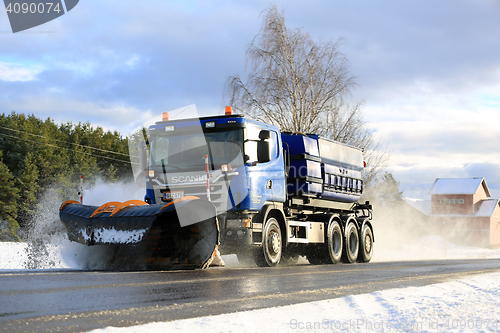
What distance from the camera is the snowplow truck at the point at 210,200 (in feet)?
31.2

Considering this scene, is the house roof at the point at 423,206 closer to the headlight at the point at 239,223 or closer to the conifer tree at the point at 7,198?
the conifer tree at the point at 7,198

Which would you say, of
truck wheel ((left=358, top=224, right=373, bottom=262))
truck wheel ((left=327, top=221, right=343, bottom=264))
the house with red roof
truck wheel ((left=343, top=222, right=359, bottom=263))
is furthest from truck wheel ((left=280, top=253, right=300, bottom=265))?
the house with red roof

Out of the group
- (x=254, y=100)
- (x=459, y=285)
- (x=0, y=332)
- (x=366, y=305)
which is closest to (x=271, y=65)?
(x=254, y=100)

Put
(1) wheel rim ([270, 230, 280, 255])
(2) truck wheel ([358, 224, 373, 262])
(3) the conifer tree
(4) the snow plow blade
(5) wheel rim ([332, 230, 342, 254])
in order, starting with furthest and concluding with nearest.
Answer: (3) the conifer tree < (2) truck wheel ([358, 224, 373, 262]) < (5) wheel rim ([332, 230, 342, 254]) < (1) wheel rim ([270, 230, 280, 255]) < (4) the snow plow blade

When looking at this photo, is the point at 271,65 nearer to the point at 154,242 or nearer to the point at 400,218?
the point at 154,242

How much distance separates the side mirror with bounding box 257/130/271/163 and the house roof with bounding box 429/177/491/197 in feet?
184

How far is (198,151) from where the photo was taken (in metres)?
10.7

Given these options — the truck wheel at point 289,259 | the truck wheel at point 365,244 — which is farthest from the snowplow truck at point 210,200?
the truck wheel at point 365,244

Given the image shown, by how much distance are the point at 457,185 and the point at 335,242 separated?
53.5 metres

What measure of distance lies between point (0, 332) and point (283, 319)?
245 cm

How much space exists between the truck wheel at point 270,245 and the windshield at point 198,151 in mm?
1655

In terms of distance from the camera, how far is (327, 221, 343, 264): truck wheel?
1464 cm

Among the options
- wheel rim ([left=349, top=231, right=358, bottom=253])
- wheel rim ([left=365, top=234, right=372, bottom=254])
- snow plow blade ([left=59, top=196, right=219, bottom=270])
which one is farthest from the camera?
wheel rim ([left=365, top=234, right=372, bottom=254])

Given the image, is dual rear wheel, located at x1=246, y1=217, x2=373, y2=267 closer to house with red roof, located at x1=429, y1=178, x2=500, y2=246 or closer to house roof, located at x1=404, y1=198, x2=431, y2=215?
house with red roof, located at x1=429, y1=178, x2=500, y2=246
